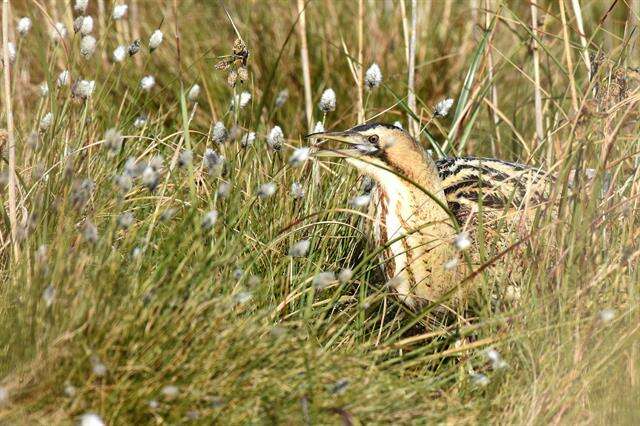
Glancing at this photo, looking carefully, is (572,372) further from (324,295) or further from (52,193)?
(52,193)

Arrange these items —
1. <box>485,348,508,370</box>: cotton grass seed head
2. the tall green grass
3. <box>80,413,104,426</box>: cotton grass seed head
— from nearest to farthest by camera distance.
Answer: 1. <box>80,413,104,426</box>: cotton grass seed head
2. the tall green grass
3. <box>485,348,508,370</box>: cotton grass seed head

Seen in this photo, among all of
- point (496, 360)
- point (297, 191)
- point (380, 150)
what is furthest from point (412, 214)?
point (496, 360)

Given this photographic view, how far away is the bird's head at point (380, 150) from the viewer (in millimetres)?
4059

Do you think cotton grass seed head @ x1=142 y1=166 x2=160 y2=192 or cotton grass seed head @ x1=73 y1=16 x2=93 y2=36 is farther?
cotton grass seed head @ x1=73 y1=16 x2=93 y2=36

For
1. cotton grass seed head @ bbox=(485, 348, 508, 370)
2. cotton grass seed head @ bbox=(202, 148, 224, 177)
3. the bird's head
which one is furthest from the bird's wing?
cotton grass seed head @ bbox=(202, 148, 224, 177)

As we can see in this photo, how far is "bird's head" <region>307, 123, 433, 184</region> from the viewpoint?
4059 millimetres

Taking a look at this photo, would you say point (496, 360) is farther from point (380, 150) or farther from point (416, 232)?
point (380, 150)

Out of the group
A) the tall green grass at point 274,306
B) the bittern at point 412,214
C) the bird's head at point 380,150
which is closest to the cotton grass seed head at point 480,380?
the tall green grass at point 274,306

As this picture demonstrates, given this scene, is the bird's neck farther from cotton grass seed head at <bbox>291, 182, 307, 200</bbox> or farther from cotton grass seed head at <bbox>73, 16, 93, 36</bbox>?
cotton grass seed head at <bbox>73, 16, 93, 36</bbox>

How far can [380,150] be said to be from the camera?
408 centimetres

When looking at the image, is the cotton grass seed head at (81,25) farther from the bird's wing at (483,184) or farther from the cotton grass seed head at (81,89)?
the bird's wing at (483,184)

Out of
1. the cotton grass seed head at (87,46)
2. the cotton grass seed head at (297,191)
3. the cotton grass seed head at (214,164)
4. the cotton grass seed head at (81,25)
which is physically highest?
the cotton grass seed head at (81,25)

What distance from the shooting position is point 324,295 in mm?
4043

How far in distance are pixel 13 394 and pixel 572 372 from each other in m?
1.41
